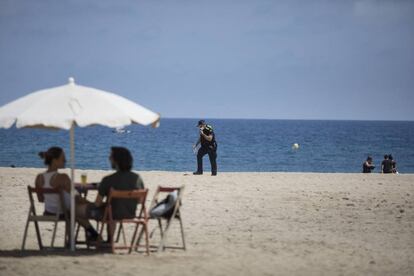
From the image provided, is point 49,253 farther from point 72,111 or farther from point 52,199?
point 72,111

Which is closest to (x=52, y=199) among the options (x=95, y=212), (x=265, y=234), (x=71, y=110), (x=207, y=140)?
(x=95, y=212)

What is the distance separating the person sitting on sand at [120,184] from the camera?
9234mm

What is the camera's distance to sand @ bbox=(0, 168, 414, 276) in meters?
8.75

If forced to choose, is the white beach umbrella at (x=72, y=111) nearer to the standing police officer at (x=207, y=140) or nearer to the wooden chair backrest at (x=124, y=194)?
the wooden chair backrest at (x=124, y=194)

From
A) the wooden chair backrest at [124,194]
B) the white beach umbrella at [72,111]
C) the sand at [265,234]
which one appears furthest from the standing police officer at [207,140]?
the wooden chair backrest at [124,194]

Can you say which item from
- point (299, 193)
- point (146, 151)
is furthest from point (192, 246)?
point (146, 151)

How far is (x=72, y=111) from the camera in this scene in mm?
8859

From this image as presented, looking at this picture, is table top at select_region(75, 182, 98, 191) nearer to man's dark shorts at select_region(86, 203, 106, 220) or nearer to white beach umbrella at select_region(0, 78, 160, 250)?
man's dark shorts at select_region(86, 203, 106, 220)

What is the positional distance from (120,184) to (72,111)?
3.24 ft

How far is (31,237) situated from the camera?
10.8 m

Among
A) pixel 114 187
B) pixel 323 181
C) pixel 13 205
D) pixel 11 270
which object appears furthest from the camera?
pixel 323 181

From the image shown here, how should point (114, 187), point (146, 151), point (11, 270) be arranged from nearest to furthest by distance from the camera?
1. point (11, 270)
2. point (114, 187)
3. point (146, 151)

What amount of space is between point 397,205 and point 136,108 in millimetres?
6902

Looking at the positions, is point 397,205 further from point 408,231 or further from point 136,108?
point 136,108
